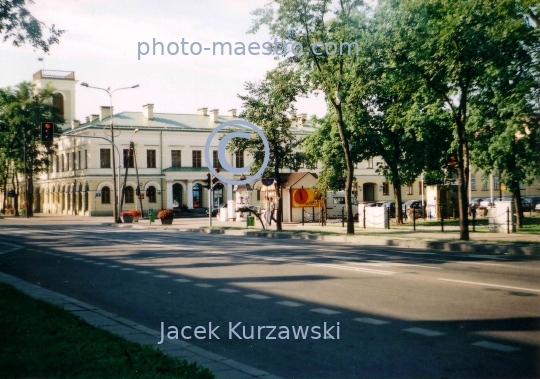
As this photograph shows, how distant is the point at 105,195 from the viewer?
1991 inches

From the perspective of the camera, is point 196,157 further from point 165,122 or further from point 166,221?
point 166,221

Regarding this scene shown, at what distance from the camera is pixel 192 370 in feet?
15.9

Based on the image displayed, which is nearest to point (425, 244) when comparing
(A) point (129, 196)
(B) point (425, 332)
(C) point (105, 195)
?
(B) point (425, 332)

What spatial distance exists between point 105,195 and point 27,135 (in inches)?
616

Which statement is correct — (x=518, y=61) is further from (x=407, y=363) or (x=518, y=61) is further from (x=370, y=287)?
(x=407, y=363)

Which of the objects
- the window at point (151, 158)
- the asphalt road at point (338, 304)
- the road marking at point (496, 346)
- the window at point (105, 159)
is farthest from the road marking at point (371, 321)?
the window at point (105, 159)

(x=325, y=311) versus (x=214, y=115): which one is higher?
(x=214, y=115)

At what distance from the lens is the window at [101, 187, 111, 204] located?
161 feet

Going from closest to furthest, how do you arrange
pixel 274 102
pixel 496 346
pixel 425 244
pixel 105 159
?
pixel 496 346 → pixel 425 244 → pixel 274 102 → pixel 105 159

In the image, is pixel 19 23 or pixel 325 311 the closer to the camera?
pixel 325 311

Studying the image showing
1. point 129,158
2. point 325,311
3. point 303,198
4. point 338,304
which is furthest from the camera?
point 303,198

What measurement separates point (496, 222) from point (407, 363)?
69.7 feet

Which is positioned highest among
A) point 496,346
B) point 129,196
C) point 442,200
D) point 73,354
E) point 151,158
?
point 151,158

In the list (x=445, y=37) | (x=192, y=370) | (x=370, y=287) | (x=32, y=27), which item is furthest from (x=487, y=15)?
(x=192, y=370)
